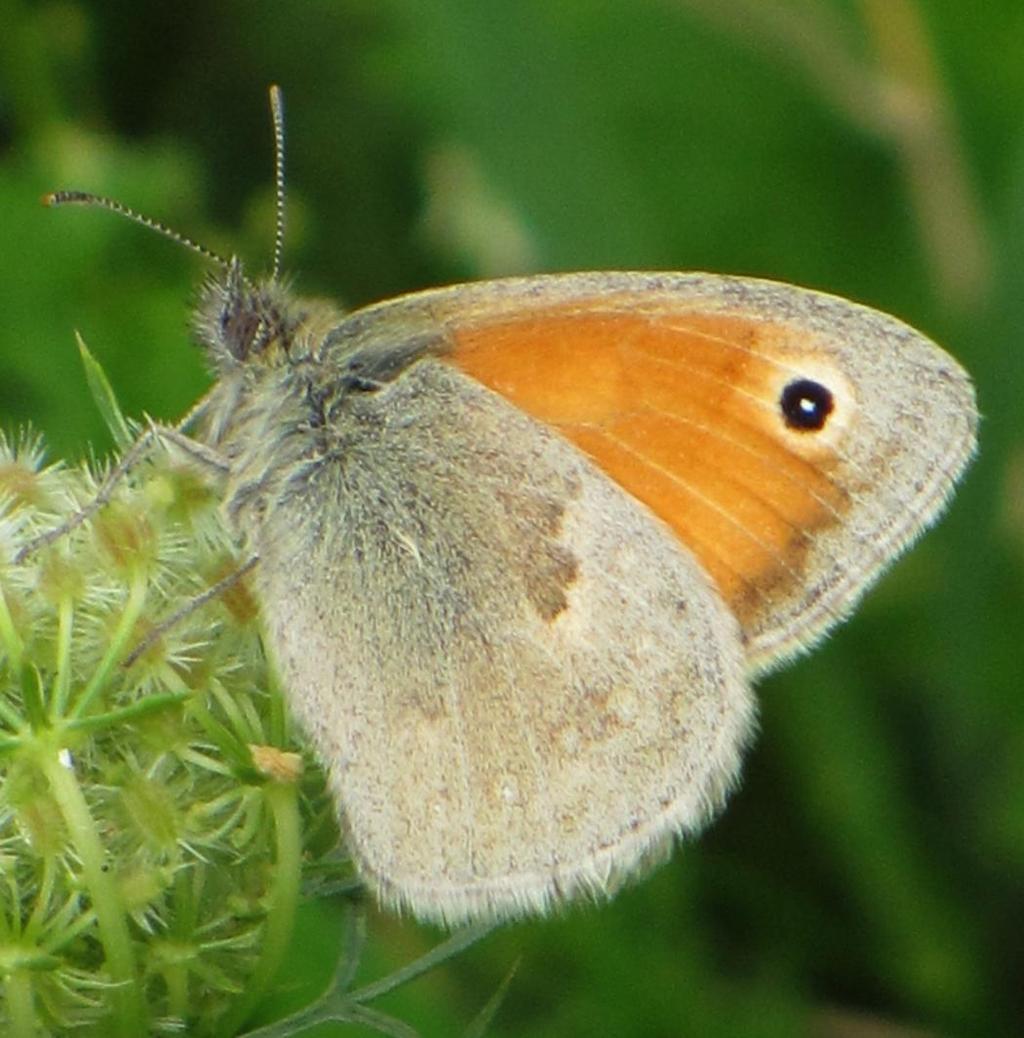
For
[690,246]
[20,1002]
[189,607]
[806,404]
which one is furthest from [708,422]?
[690,246]

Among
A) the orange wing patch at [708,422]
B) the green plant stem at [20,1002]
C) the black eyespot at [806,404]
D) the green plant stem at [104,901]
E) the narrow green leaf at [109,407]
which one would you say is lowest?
the green plant stem at [20,1002]

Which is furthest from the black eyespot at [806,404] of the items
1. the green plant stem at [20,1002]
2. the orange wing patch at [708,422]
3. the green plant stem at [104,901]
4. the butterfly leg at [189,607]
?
the green plant stem at [20,1002]

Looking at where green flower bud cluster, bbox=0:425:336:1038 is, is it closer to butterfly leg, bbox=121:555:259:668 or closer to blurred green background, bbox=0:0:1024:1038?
butterfly leg, bbox=121:555:259:668

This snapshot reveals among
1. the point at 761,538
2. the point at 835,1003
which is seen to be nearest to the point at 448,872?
the point at 761,538

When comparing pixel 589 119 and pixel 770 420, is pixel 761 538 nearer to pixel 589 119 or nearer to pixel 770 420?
pixel 770 420

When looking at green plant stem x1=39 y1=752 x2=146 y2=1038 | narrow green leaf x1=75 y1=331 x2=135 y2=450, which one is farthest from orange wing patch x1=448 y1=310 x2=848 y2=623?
green plant stem x1=39 y1=752 x2=146 y2=1038

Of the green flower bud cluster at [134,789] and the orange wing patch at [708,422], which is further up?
the orange wing patch at [708,422]

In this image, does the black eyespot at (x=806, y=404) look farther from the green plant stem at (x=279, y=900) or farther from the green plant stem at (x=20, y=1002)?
the green plant stem at (x=20, y=1002)
